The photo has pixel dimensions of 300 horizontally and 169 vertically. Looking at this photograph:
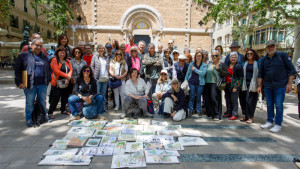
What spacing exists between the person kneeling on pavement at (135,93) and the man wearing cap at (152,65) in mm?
736

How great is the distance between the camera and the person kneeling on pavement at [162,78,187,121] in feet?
16.4

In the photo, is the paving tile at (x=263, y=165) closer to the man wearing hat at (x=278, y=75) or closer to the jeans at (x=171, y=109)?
the man wearing hat at (x=278, y=75)

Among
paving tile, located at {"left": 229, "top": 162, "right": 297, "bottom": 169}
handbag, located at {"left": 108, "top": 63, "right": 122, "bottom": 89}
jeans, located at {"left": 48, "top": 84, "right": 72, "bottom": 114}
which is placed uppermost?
handbag, located at {"left": 108, "top": 63, "right": 122, "bottom": 89}

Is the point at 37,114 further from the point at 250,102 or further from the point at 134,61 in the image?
the point at 250,102

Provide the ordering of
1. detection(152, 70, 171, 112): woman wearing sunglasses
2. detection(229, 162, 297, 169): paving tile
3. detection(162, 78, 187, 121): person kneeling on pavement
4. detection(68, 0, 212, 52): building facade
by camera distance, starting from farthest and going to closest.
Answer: detection(68, 0, 212, 52): building facade → detection(152, 70, 171, 112): woman wearing sunglasses → detection(162, 78, 187, 121): person kneeling on pavement → detection(229, 162, 297, 169): paving tile

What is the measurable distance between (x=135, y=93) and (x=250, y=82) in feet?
9.94

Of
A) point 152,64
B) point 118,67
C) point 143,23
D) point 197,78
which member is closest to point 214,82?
point 197,78

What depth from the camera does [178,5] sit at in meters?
17.3

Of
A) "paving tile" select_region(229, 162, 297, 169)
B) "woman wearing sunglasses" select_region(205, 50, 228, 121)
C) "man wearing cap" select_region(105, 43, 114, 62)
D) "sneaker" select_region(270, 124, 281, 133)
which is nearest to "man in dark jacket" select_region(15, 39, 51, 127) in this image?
Answer: "man wearing cap" select_region(105, 43, 114, 62)

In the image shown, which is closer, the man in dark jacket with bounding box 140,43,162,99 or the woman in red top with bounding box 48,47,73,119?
the woman in red top with bounding box 48,47,73,119

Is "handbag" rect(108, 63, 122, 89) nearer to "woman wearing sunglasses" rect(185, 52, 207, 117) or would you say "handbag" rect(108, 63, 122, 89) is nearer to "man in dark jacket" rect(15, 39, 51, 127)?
"man in dark jacket" rect(15, 39, 51, 127)

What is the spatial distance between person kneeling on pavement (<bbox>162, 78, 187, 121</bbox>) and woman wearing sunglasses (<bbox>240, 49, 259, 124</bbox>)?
63.9 inches

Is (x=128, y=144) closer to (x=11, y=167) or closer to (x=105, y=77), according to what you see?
(x=11, y=167)

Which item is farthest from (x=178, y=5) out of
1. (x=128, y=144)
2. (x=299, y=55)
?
(x=128, y=144)
